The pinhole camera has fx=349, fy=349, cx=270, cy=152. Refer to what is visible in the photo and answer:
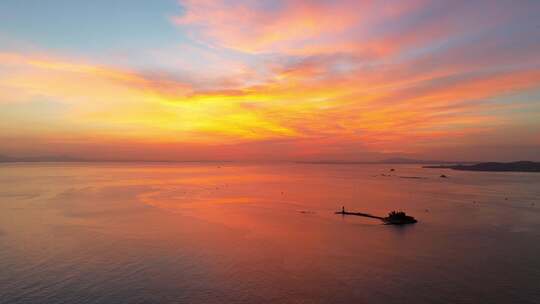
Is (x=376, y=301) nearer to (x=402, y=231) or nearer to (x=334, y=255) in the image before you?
(x=334, y=255)

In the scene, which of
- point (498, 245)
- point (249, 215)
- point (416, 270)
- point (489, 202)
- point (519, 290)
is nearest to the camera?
point (519, 290)

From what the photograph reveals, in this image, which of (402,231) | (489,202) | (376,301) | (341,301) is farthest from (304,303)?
(489,202)

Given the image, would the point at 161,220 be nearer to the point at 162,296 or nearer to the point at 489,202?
the point at 162,296

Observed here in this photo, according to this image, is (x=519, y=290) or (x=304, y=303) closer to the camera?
(x=304, y=303)

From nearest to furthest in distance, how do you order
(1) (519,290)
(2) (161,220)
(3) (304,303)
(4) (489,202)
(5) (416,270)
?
(3) (304,303) → (1) (519,290) → (5) (416,270) → (2) (161,220) → (4) (489,202)

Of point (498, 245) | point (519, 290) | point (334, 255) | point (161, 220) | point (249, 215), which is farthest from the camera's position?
point (249, 215)

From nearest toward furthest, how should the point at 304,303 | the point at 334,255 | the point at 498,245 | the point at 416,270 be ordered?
the point at 304,303
the point at 416,270
the point at 334,255
the point at 498,245

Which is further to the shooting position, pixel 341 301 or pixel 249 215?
pixel 249 215

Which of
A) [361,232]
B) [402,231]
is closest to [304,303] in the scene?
[361,232]
